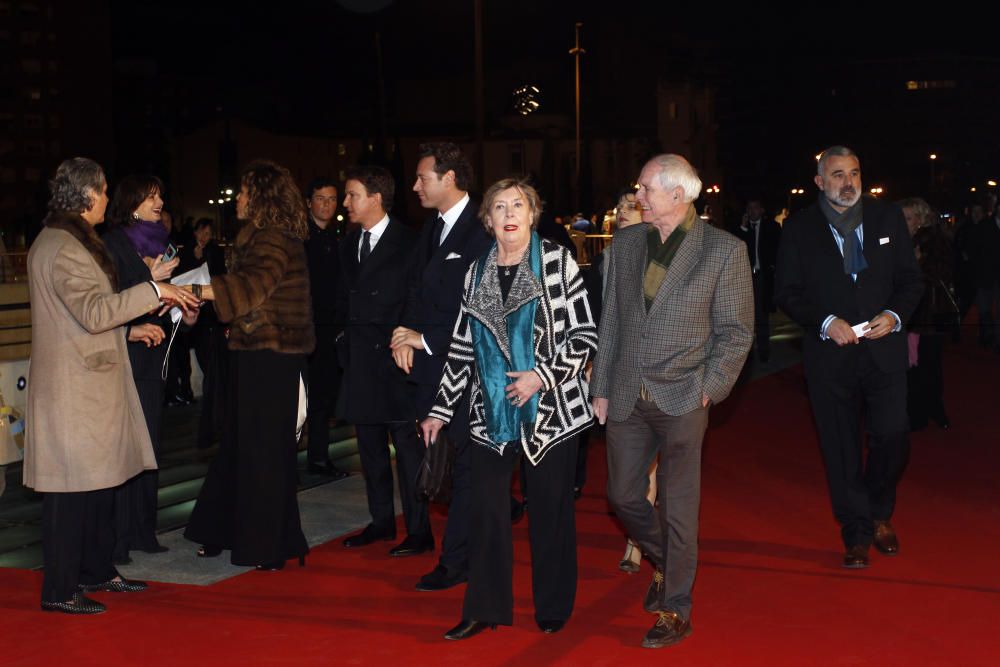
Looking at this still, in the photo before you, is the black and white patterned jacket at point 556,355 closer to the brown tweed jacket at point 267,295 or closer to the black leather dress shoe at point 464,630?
the black leather dress shoe at point 464,630

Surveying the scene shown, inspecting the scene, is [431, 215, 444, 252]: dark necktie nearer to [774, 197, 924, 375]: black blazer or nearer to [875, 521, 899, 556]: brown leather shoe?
[774, 197, 924, 375]: black blazer

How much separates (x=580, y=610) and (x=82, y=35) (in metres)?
131

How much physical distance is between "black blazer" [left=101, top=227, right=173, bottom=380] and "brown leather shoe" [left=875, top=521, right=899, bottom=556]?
3870 mm

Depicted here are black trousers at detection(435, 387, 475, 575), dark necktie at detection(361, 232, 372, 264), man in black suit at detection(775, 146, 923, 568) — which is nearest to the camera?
black trousers at detection(435, 387, 475, 575)

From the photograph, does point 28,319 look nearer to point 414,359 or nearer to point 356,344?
point 356,344

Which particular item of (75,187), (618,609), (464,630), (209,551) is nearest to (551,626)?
(464,630)

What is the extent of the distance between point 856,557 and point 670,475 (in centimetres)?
168

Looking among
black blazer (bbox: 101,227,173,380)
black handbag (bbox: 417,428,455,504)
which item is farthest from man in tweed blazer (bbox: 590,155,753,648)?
black blazer (bbox: 101,227,173,380)

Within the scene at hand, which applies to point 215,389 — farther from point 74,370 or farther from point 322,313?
point 322,313

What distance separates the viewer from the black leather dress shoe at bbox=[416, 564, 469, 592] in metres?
6.46

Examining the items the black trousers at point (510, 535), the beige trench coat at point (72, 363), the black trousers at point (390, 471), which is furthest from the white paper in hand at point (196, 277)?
the black trousers at point (510, 535)

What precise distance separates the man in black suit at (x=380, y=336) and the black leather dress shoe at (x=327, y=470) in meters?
2.15

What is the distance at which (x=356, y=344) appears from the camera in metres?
7.38

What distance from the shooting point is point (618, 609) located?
19.7 ft
